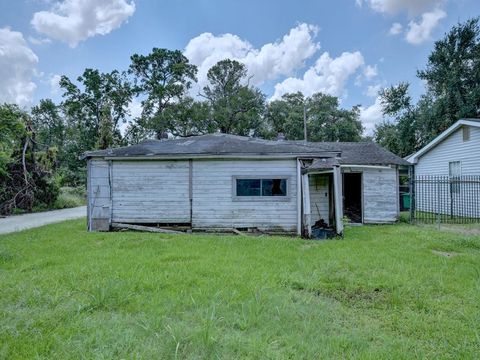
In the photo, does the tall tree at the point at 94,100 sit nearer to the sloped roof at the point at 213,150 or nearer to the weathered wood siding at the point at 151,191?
the sloped roof at the point at 213,150

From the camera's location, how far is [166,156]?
1009cm

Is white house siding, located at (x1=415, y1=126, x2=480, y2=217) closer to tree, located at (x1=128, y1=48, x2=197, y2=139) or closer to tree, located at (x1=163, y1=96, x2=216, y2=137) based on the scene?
tree, located at (x1=163, y1=96, x2=216, y2=137)

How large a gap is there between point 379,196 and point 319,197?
3.08 metres

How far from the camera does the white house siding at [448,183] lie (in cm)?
1277

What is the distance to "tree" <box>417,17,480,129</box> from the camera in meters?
20.3

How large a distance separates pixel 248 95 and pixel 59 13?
1926 cm

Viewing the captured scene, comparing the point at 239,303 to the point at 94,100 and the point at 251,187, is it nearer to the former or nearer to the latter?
the point at 251,187

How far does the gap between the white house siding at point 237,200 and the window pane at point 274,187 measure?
6.5 inches

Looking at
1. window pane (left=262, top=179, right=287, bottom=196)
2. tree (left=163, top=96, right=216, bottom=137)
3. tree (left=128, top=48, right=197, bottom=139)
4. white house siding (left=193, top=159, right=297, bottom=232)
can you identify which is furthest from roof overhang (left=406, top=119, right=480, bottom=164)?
tree (left=128, top=48, right=197, bottom=139)

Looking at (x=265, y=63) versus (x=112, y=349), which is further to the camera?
(x=265, y=63)

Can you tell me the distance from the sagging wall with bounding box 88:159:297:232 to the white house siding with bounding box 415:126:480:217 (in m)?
6.42

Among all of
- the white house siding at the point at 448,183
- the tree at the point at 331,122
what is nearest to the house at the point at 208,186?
the white house siding at the point at 448,183

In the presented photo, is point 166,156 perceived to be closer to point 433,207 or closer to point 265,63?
point 433,207

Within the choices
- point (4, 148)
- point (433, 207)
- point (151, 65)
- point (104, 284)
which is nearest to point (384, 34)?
point (433, 207)
